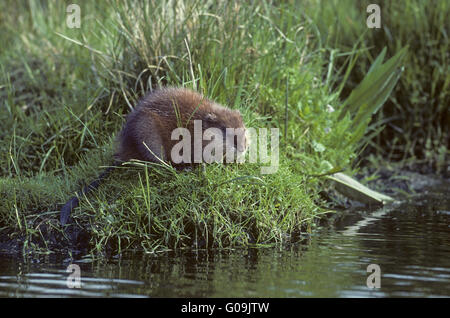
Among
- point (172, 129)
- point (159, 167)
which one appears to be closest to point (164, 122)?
point (172, 129)

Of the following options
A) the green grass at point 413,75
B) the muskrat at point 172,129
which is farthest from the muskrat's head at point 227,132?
the green grass at point 413,75

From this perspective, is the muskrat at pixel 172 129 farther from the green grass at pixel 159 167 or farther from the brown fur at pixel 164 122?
the green grass at pixel 159 167

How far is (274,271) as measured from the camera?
3.87 m

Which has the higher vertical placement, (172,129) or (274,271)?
(172,129)

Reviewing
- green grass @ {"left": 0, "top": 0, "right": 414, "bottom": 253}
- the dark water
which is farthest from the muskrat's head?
the dark water

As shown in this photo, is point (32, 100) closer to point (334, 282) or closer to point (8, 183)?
point (8, 183)

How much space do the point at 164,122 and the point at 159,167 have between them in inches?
12.1

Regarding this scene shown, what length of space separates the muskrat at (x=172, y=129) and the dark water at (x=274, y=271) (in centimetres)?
74

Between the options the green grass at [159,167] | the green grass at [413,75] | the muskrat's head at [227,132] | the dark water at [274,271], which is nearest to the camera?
the dark water at [274,271]

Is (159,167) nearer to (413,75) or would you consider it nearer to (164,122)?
(164,122)

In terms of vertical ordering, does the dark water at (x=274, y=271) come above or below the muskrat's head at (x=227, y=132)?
below

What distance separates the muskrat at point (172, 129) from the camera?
4.74 m
